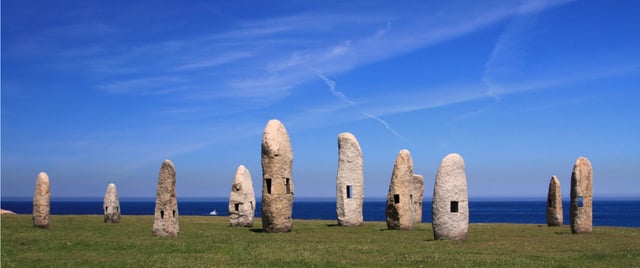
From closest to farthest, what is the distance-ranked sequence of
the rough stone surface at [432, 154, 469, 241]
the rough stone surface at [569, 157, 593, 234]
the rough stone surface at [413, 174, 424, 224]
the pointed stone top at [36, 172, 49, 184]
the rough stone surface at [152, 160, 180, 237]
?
the rough stone surface at [432, 154, 469, 241] → the rough stone surface at [152, 160, 180, 237] → the rough stone surface at [569, 157, 593, 234] → the pointed stone top at [36, 172, 49, 184] → the rough stone surface at [413, 174, 424, 224]

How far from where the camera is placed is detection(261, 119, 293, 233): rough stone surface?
31.4m

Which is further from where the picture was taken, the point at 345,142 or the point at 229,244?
the point at 345,142

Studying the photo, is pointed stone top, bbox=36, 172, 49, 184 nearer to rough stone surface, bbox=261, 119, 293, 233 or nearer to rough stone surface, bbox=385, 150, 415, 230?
rough stone surface, bbox=261, 119, 293, 233

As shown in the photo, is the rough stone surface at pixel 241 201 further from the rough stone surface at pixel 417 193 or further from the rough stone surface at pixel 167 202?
the rough stone surface at pixel 417 193

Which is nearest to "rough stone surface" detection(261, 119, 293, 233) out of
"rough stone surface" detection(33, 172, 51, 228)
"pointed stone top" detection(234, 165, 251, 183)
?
"pointed stone top" detection(234, 165, 251, 183)

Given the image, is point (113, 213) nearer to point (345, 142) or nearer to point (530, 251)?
point (345, 142)

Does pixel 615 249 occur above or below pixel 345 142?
below

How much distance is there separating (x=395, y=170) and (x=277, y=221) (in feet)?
25.3

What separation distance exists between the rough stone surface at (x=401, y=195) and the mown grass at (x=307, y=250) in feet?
11.7

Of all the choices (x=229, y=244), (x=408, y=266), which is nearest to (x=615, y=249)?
(x=408, y=266)

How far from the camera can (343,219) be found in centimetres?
3891

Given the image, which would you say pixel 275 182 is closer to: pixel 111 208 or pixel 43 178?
pixel 43 178

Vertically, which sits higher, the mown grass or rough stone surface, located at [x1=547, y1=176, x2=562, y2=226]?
rough stone surface, located at [x1=547, y1=176, x2=562, y2=226]

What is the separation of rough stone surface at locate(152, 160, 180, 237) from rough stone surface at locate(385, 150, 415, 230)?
1222 cm
